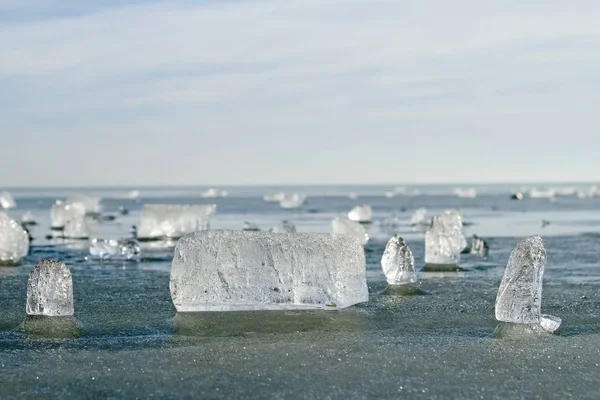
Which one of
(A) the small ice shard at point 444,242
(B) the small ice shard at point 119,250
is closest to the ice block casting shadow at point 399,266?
(A) the small ice shard at point 444,242

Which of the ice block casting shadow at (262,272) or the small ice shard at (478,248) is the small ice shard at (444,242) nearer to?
the small ice shard at (478,248)

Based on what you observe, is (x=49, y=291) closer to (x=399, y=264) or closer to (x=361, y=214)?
(x=399, y=264)

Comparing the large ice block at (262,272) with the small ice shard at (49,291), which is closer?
Answer: the small ice shard at (49,291)

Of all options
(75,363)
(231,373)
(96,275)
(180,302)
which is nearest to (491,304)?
(180,302)

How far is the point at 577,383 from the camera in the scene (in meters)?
5.73

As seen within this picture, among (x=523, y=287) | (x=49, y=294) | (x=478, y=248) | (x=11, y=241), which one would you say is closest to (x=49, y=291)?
(x=49, y=294)

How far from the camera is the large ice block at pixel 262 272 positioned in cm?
827

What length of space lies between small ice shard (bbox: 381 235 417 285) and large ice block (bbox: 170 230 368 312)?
1816mm

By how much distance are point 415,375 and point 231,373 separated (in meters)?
1.17

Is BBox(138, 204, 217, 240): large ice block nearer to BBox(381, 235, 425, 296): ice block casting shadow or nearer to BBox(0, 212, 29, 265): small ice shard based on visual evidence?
BBox(0, 212, 29, 265): small ice shard

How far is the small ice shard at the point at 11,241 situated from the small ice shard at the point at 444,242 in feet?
20.1

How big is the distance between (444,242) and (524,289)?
5.76 meters

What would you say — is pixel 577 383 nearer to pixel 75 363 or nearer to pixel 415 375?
pixel 415 375

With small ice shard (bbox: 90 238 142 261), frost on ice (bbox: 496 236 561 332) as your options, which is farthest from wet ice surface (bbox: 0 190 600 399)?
small ice shard (bbox: 90 238 142 261)
